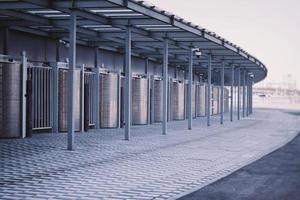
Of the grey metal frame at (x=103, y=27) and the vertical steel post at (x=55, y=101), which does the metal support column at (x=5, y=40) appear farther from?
the vertical steel post at (x=55, y=101)

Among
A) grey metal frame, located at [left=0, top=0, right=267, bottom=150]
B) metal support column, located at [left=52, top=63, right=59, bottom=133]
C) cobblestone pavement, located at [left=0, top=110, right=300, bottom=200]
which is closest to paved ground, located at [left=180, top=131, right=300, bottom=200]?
cobblestone pavement, located at [left=0, top=110, right=300, bottom=200]

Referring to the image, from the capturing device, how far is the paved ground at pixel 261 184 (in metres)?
9.38

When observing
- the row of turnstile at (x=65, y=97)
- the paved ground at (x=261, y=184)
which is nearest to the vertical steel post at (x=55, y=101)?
the row of turnstile at (x=65, y=97)

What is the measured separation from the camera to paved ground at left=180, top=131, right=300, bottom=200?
9383 millimetres

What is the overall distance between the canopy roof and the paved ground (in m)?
6.53

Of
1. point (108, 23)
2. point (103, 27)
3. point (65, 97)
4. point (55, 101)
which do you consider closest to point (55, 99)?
point (55, 101)

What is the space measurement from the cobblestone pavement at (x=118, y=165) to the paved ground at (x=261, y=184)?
0.38 m

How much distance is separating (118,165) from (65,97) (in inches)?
413

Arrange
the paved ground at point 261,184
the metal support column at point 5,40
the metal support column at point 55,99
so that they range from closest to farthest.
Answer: the paved ground at point 261,184, the metal support column at point 5,40, the metal support column at point 55,99

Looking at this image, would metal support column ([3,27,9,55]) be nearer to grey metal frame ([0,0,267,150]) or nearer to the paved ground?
grey metal frame ([0,0,267,150])

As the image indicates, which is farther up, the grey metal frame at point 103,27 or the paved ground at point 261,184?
the grey metal frame at point 103,27

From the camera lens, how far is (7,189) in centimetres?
972

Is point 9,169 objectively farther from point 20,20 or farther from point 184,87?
point 184,87

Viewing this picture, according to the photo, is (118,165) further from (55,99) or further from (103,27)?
(55,99)
